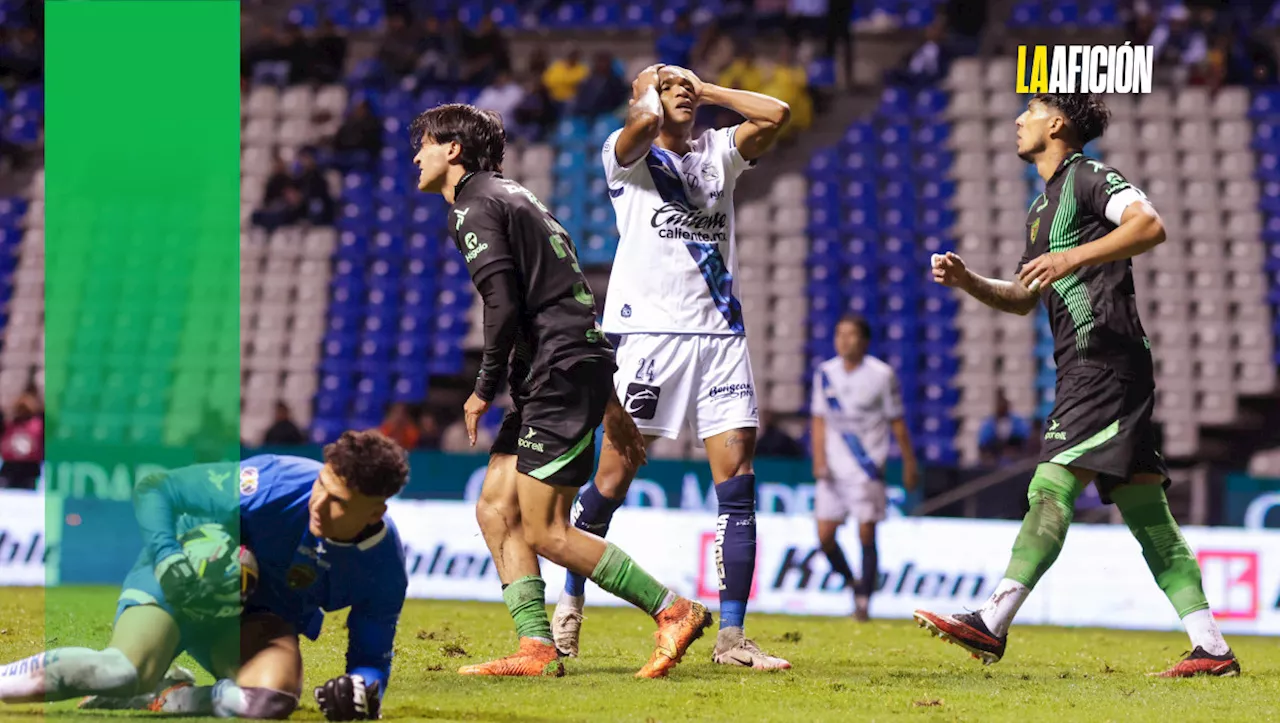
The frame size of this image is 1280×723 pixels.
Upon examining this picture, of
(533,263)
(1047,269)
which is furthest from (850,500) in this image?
(533,263)

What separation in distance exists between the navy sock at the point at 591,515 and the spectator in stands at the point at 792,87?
12.0 m

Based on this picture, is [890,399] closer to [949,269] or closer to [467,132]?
[949,269]

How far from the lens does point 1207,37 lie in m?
18.5

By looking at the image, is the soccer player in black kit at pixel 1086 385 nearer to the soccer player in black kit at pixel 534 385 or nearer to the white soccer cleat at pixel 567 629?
the soccer player in black kit at pixel 534 385

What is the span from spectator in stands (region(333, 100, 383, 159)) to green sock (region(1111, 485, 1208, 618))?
13854 millimetres

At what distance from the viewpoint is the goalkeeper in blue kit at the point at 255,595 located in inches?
177

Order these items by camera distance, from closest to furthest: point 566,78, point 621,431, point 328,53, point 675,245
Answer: point 621,431
point 675,245
point 566,78
point 328,53

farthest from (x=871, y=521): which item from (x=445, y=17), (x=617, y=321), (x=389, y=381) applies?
(x=445, y=17)

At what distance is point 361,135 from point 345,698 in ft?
50.3

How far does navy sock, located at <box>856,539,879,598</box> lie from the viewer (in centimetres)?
1077

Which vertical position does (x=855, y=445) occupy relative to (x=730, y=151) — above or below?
below

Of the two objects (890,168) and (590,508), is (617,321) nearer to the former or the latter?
(590,508)

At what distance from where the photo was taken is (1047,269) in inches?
240

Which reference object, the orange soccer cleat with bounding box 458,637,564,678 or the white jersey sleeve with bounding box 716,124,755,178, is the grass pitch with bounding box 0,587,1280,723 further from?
the white jersey sleeve with bounding box 716,124,755,178
